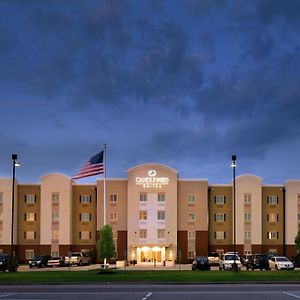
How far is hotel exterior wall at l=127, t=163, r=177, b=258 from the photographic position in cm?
9162

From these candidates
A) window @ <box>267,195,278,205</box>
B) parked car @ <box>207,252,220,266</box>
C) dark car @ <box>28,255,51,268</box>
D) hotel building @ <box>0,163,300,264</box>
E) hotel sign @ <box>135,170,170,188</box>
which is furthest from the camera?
window @ <box>267,195,278,205</box>

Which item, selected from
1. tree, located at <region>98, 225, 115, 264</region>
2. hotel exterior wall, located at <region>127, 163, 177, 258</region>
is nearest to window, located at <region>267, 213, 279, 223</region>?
hotel exterior wall, located at <region>127, 163, 177, 258</region>

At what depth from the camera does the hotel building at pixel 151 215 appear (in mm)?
91750

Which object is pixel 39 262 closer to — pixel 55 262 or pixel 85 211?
pixel 55 262

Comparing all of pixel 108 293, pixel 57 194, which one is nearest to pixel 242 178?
pixel 57 194

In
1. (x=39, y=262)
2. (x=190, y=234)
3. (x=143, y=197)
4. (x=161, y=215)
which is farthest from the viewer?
(x=190, y=234)

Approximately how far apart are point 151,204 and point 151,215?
1567 mm

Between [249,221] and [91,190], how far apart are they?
76.8 ft

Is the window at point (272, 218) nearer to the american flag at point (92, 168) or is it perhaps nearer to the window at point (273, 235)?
the window at point (273, 235)

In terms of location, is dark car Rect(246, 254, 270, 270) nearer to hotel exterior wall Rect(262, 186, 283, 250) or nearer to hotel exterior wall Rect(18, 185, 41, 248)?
hotel exterior wall Rect(262, 186, 283, 250)

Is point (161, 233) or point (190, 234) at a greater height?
point (161, 233)

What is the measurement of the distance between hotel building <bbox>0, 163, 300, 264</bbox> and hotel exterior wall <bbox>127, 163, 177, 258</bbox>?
142 mm

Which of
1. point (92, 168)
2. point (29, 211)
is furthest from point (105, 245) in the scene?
point (29, 211)

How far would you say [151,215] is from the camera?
301ft
